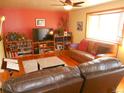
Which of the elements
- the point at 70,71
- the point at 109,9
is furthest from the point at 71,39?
the point at 70,71

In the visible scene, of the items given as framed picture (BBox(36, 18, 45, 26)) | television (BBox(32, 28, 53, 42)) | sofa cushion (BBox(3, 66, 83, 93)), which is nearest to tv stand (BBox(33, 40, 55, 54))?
television (BBox(32, 28, 53, 42))

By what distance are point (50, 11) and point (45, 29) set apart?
109cm

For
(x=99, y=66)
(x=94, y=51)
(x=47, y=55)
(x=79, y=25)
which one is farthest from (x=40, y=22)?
(x=99, y=66)

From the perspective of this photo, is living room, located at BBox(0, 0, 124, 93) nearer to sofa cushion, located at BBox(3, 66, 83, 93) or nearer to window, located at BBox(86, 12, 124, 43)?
window, located at BBox(86, 12, 124, 43)

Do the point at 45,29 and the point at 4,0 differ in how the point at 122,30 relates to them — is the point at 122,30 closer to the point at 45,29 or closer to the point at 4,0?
the point at 45,29

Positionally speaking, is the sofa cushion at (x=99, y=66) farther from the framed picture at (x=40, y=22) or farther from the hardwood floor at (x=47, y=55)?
the framed picture at (x=40, y=22)

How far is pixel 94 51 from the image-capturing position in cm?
429

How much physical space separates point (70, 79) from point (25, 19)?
4.71 m

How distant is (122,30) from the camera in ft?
11.3

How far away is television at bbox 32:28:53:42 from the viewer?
17.2 feet

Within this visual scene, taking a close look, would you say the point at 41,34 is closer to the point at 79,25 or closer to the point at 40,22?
the point at 40,22

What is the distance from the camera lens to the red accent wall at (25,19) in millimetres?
4955

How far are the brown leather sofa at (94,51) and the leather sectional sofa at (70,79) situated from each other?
6.41 feet

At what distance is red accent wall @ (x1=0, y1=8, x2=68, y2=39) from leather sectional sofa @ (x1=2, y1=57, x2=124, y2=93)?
14.6 ft
